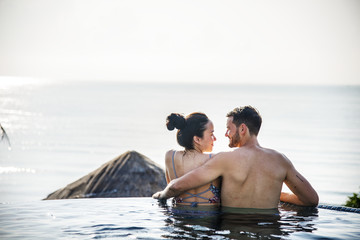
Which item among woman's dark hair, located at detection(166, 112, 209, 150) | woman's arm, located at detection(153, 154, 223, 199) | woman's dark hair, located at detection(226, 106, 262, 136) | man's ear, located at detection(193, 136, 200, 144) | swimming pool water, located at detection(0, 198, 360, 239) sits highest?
woman's dark hair, located at detection(226, 106, 262, 136)

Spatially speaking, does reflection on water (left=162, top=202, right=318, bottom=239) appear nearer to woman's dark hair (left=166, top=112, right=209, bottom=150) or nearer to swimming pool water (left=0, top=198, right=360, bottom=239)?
swimming pool water (left=0, top=198, right=360, bottom=239)

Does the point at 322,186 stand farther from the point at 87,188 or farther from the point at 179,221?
the point at 179,221

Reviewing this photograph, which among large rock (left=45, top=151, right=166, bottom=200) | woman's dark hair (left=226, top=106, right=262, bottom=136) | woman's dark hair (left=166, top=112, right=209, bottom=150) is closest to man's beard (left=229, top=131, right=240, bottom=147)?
woman's dark hair (left=226, top=106, right=262, bottom=136)

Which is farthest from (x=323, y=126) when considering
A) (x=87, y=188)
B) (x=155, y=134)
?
(x=87, y=188)

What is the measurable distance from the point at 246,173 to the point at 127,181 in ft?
11.8

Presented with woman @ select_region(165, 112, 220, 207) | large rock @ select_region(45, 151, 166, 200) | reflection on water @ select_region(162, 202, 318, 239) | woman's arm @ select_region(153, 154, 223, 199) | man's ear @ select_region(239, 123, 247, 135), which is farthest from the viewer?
large rock @ select_region(45, 151, 166, 200)

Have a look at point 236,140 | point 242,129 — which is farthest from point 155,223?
point 242,129

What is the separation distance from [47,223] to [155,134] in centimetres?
3011

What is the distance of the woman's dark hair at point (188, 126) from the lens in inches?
272

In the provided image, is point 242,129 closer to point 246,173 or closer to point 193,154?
point 246,173

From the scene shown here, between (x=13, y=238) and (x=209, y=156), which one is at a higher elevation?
(x=209, y=156)

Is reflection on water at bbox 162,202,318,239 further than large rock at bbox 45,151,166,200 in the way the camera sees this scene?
No

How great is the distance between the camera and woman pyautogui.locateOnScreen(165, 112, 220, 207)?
22.5 ft

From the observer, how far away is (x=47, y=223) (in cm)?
623
